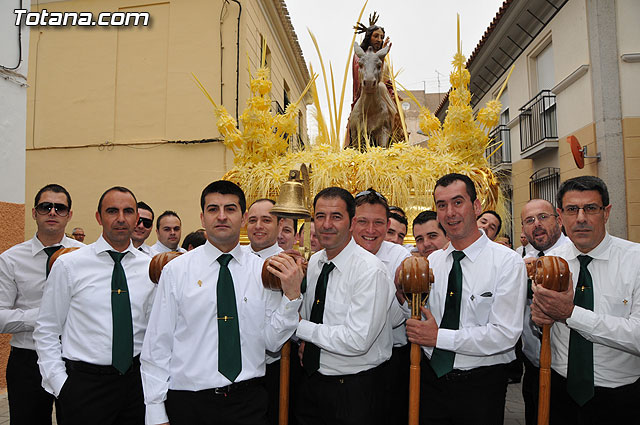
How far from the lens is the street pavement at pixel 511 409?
4.66 m

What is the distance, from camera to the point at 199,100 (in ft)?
35.3

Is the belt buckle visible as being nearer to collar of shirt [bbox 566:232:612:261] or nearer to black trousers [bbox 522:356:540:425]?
collar of shirt [bbox 566:232:612:261]

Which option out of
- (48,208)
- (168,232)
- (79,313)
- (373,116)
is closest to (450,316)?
(79,313)

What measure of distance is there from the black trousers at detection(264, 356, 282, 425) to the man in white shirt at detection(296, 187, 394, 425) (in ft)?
1.24

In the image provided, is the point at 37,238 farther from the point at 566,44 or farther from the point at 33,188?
the point at 566,44

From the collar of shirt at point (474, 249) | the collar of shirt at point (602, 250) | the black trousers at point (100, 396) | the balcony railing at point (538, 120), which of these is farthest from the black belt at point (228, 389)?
the balcony railing at point (538, 120)

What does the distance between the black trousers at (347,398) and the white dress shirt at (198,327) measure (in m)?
0.37

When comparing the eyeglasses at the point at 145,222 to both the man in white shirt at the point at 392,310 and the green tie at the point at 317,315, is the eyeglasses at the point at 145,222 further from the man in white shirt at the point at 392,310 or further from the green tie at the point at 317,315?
the green tie at the point at 317,315

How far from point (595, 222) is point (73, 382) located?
2.89 meters

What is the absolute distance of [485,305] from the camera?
242 centimetres

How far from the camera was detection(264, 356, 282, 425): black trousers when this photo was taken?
117 inches

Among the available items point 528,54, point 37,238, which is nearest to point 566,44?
point 528,54

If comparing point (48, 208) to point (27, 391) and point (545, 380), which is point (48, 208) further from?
point (545, 380)

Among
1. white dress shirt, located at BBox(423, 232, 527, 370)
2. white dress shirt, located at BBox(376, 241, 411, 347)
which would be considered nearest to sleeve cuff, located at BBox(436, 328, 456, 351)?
white dress shirt, located at BBox(423, 232, 527, 370)
